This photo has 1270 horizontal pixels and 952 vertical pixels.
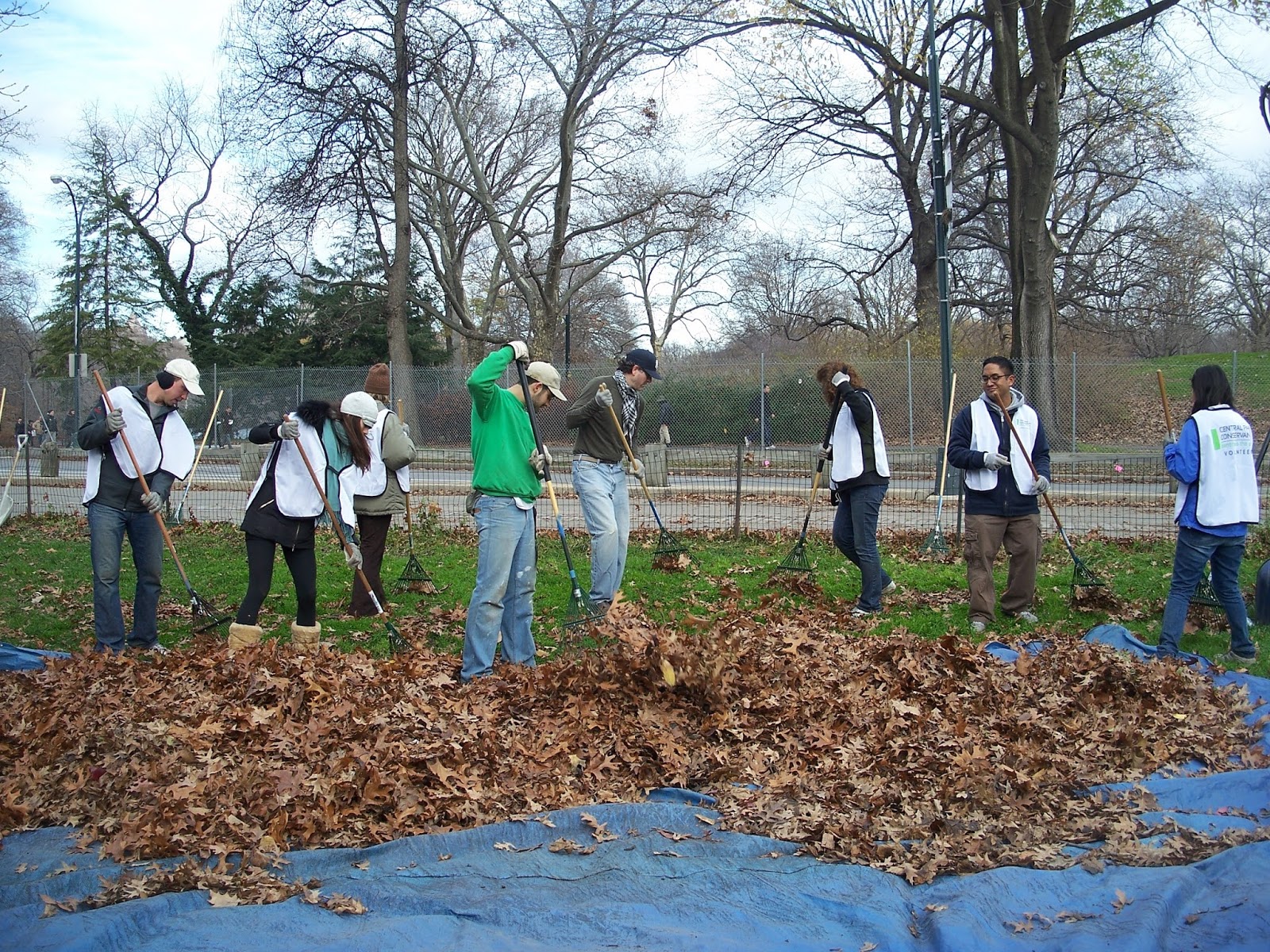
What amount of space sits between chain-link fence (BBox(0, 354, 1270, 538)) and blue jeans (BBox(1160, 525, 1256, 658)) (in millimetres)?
4993

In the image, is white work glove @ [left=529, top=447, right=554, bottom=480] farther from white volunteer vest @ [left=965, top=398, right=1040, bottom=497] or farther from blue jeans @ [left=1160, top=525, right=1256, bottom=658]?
blue jeans @ [left=1160, top=525, right=1256, bottom=658]

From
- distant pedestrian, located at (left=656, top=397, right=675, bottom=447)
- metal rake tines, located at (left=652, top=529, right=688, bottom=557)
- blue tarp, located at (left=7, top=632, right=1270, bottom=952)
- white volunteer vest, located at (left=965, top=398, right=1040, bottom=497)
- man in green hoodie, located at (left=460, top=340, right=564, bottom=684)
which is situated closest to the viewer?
blue tarp, located at (left=7, top=632, right=1270, bottom=952)

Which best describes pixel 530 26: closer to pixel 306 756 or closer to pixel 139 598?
pixel 139 598

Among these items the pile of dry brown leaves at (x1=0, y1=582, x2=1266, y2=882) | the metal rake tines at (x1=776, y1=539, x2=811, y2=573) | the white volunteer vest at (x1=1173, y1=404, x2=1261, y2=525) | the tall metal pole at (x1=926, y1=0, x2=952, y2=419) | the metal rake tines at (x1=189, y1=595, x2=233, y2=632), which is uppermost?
the tall metal pole at (x1=926, y1=0, x2=952, y2=419)

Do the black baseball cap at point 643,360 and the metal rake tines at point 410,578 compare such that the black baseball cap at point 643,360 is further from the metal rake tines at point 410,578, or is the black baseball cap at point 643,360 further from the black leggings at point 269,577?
the metal rake tines at point 410,578

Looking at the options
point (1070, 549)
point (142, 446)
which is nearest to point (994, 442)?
point (1070, 549)

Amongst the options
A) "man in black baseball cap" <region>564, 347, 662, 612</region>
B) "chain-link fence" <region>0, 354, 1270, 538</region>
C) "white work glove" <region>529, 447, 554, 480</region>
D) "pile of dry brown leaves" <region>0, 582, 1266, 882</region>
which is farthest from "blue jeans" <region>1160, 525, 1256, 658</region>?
"chain-link fence" <region>0, 354, 1270, 538</region>

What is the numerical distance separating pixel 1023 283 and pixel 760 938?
20.1 metres

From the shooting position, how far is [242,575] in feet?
33.1

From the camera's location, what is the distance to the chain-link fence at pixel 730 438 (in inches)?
515

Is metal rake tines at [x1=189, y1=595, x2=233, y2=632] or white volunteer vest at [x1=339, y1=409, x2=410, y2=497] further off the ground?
white volunteer vest at [x1=339, y1=409, x2=410, y2=497]

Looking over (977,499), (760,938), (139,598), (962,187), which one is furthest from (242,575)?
(962,187)

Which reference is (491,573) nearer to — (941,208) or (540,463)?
(540,463)

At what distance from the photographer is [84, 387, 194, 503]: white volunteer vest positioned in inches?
269
